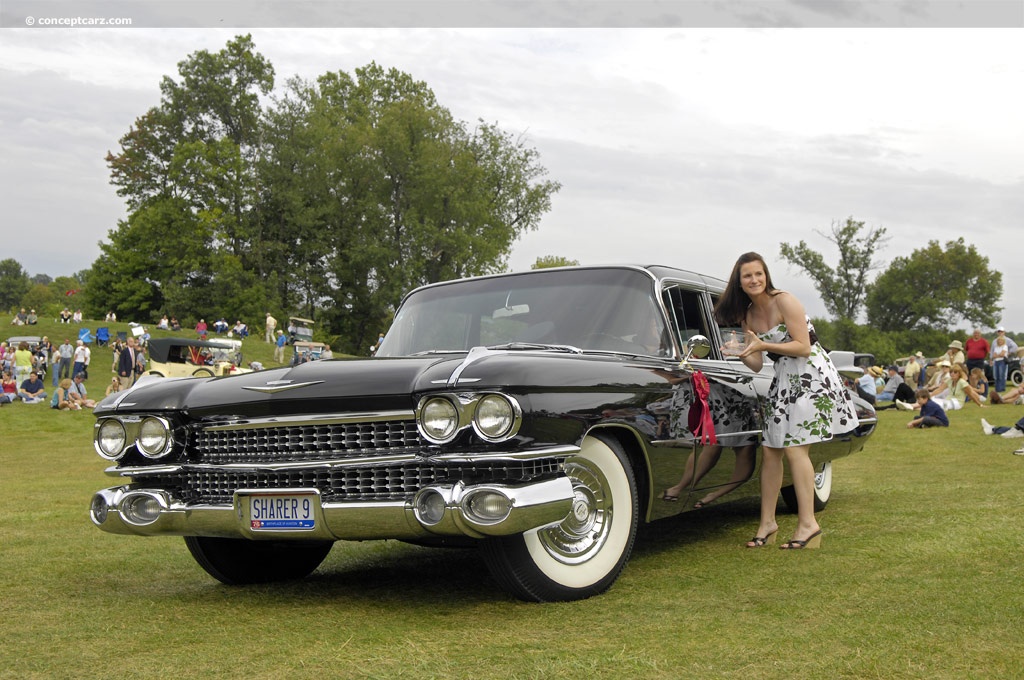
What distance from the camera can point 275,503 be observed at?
14.6 feet

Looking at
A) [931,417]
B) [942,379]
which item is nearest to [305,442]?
[931,417]

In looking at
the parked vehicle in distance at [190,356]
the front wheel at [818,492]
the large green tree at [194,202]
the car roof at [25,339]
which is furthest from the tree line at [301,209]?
the front wheel at [818,492]

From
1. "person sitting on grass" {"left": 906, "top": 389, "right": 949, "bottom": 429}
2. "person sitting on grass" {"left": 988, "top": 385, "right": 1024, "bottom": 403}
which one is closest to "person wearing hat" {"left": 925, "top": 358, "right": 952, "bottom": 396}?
"person sitting on grass" {"left": 988, "top": 385, "right": 1024, "bottom": 403}

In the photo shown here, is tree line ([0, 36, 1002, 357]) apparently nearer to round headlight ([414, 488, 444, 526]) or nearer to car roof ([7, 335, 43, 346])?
car roof ([7, 335, 43, 346])

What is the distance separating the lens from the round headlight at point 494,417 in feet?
13.7

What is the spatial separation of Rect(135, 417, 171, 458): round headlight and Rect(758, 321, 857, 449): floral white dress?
11.2 ft

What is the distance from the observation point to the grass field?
356 cm

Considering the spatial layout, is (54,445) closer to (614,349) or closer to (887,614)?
(614,349)

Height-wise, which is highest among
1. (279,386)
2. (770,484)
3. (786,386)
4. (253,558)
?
(279,386)

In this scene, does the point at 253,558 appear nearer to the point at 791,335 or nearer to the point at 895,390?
the point at 791,335

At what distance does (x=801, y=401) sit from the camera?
5.97 metres

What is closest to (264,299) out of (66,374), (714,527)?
(66,374)

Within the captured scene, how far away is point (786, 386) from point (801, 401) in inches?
5.2

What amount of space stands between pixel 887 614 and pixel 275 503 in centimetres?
261
